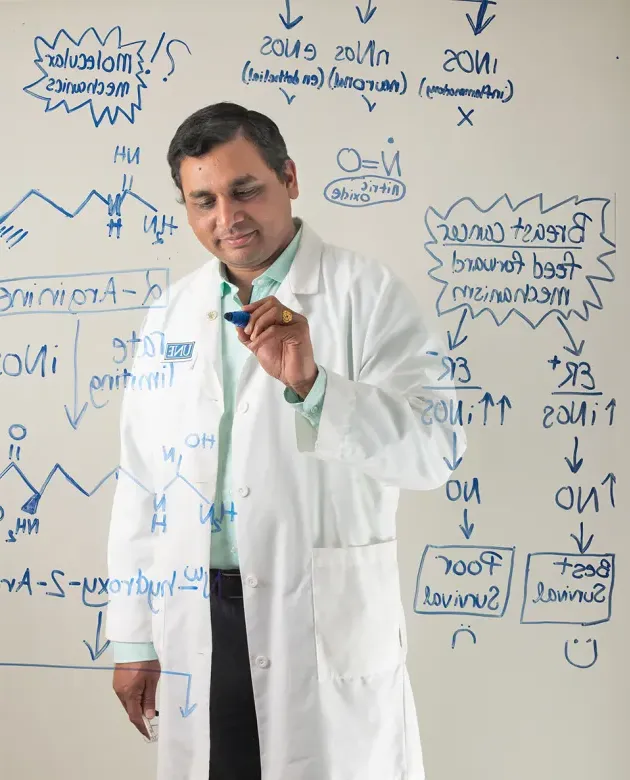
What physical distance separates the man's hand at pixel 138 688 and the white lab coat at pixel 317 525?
0.06m

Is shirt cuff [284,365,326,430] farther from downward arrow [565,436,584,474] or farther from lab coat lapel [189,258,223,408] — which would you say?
downward arrow [565,436,584,474]

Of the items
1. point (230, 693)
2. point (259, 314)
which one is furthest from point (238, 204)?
point (230, 693)

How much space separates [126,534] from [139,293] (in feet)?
1.47

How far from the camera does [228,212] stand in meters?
1.24

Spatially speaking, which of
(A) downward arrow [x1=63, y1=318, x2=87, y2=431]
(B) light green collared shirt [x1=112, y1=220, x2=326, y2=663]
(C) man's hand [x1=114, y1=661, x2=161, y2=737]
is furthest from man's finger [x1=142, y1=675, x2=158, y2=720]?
(A) downward arrow [x1=63, y1=318, x2=87, y2=431]

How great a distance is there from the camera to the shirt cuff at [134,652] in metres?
1.35

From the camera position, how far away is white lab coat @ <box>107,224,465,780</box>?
3.86 feet

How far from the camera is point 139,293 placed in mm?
1395

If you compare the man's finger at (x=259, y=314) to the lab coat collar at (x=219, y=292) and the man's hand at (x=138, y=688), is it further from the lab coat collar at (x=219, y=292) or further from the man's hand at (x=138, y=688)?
the man's hand at (x=138, y=688)

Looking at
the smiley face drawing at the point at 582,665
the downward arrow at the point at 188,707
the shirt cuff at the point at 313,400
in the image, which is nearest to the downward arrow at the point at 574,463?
the smiley face drawing at the point at 582,665

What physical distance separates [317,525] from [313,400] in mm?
231

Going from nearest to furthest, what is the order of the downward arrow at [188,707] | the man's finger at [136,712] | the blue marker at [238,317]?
the blue marker at [238,317] < the downward arrow at [188,707] < the man's finger at [136,712]

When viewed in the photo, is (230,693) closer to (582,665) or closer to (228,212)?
(582,665)

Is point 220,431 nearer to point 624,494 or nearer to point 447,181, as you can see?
point 447,181
